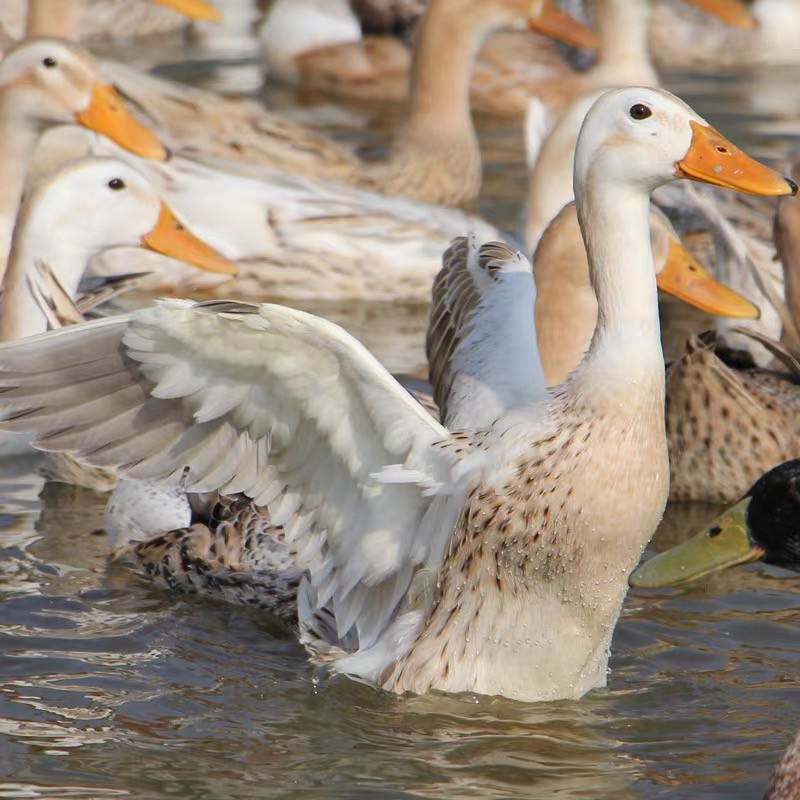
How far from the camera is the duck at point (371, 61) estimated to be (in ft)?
42.2

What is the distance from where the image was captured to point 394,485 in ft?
17.2

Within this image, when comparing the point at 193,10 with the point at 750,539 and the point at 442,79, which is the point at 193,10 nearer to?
the point at 442,79

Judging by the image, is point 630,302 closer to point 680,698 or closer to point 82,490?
point 680,698

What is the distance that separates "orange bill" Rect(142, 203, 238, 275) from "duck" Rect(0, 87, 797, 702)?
8.24 ft

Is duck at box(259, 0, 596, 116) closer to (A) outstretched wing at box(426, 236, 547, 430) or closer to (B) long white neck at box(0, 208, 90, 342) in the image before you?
(B) long white neck at box(0, 208, 90, 342)

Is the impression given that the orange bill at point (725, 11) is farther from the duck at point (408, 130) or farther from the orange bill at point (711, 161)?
the orange bill at point (711, 161)

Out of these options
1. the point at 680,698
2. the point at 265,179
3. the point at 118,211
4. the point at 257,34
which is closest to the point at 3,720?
the point at 680,698

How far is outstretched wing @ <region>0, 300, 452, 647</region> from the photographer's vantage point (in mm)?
4930

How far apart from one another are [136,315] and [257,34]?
10.8 metres

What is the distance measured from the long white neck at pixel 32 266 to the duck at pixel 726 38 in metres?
7.86

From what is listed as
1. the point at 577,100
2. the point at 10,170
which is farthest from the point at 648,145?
the point at 10,170

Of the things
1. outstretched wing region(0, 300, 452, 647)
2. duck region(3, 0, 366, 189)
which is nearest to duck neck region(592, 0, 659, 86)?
duck region(3, 0, 366, 189)

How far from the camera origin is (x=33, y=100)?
832cm

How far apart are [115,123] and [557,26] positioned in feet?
11.2
